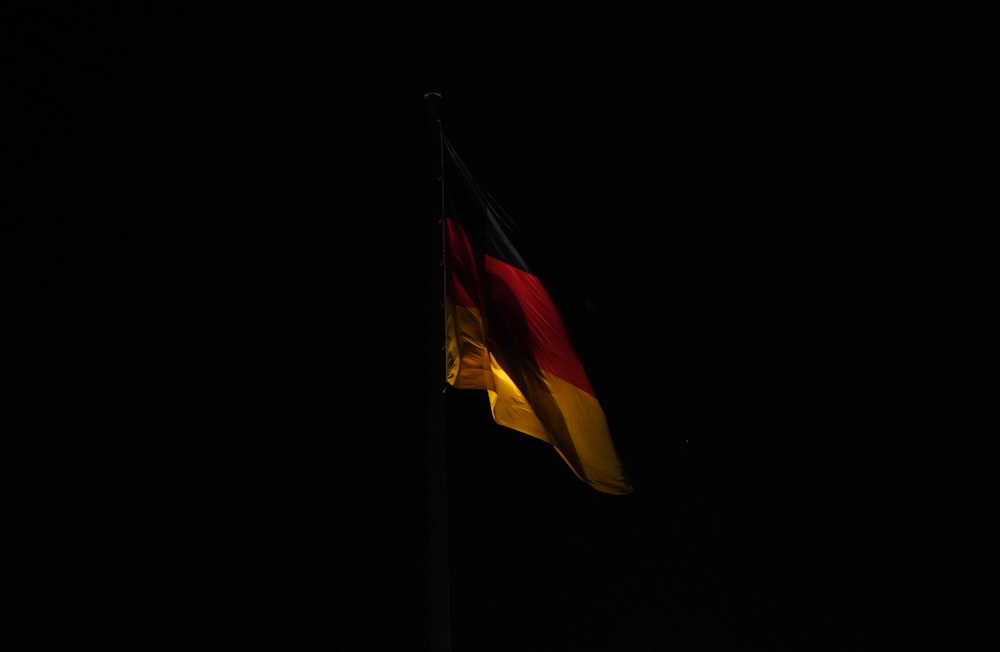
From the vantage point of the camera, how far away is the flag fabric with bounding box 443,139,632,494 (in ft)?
22.5

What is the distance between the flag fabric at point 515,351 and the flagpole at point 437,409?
9 cm

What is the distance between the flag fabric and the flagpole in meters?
0.09

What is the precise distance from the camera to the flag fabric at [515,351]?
686 cm

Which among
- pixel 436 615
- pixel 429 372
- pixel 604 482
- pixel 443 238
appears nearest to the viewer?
pixel 436 615

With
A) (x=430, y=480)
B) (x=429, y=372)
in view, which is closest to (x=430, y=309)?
(x=429, y=372)

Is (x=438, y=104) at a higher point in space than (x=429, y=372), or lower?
higher

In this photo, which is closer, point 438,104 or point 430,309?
point 430,309

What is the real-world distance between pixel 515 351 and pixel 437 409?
1100mm

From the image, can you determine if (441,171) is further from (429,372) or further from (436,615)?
(436,615)

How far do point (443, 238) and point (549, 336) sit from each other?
1.33 metres

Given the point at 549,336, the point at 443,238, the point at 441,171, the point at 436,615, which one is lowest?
the point at 436,615

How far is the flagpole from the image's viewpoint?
5.93 m

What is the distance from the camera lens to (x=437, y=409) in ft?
20.9

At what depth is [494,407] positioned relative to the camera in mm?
6871
